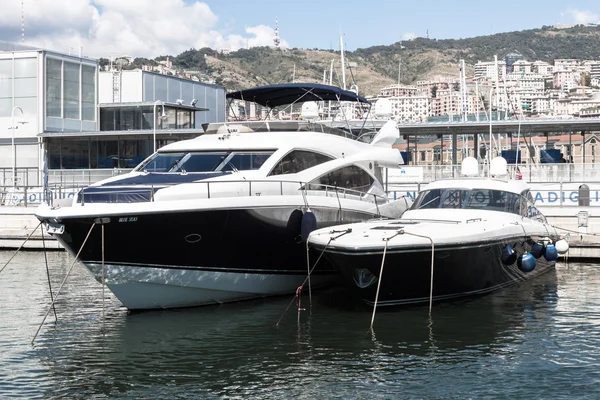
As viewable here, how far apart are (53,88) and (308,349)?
38.6 metres

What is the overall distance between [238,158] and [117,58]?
44.9 metres

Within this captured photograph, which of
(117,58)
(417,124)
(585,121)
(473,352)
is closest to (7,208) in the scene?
(417,124)

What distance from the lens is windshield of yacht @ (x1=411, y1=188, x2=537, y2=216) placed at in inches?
768

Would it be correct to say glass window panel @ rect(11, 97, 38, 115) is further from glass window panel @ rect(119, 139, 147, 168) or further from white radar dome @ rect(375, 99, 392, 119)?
white radar dome @ rect(375, 99, 392, 119)

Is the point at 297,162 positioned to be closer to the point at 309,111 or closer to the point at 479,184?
the point at 479,184

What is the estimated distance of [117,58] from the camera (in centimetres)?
6106

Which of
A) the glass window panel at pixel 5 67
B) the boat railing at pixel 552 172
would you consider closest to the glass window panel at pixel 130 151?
the glass window panel at pixel 5 67

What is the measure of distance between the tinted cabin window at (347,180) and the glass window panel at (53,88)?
104 ft

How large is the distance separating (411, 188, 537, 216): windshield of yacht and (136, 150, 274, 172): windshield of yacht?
13.2 ft

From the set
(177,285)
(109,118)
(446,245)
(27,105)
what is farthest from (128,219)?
(109,118)

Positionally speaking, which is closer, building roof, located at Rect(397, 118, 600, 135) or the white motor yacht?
the white motor yacht

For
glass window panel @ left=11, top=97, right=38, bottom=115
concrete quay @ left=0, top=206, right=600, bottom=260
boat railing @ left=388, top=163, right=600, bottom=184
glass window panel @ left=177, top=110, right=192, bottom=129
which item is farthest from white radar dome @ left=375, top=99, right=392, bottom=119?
glass window panel @ left=177, top=110, right=192, bottom=129

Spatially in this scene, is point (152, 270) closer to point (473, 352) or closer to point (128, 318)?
point (128, 318)

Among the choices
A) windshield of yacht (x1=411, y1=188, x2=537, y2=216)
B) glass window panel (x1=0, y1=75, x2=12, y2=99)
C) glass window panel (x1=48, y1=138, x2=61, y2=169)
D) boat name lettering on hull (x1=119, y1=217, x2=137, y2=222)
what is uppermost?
glass window panel (x1=0, y1=75, x2=12, y2=99)
